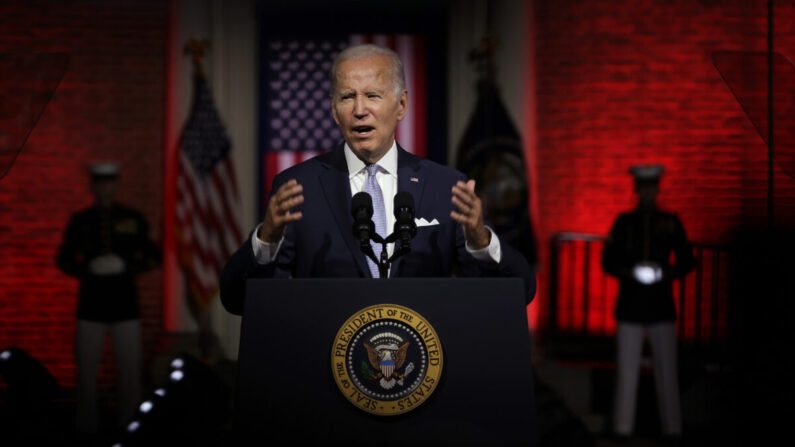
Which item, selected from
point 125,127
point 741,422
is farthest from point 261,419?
point 125,127

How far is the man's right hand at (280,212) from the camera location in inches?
52.0

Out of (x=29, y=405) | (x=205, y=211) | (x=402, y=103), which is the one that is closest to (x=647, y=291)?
(x=402, y=103)

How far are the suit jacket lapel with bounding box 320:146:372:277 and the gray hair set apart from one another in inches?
7.9

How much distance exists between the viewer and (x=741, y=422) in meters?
3.05

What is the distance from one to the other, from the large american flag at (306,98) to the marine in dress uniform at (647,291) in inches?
65.5

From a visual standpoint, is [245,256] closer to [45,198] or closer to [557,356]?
[45,198]

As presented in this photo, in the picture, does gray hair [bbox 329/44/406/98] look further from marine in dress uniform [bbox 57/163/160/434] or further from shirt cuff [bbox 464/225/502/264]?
marine in dress uniform [bbox 57/163/160/434]

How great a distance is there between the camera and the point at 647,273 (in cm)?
350

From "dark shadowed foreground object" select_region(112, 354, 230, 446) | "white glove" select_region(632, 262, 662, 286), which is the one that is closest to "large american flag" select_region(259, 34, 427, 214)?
"white glove" select_region(632, 262, 662, 286)

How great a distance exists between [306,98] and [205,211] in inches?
47.0

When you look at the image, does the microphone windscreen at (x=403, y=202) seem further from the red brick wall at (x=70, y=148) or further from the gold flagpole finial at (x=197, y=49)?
the gold flagpole finial at (x=197, y=49)

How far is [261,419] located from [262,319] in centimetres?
20

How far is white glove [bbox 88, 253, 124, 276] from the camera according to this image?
11.8ft

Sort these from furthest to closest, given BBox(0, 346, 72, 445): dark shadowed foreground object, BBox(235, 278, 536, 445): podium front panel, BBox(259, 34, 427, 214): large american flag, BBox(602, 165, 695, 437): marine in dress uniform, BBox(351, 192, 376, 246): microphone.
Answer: BBox(259, 34, 427, 214): large american flag < BBox(602, 165, 695, 437): marine in dress uniform < BBox(0, 346, 72, 445): dark shadowed foreground object < BBox(351, 192, 376, 246): microphone < BBox(235, 278, 536, 445): podium front panel
